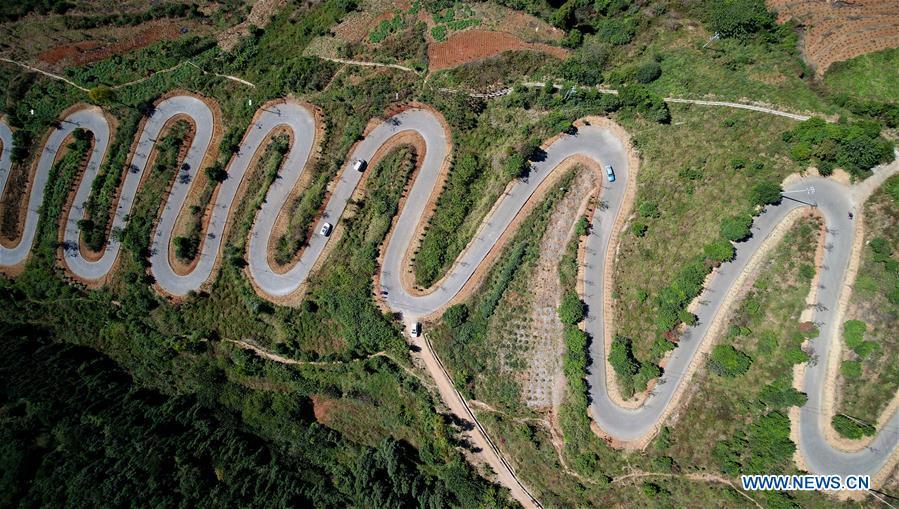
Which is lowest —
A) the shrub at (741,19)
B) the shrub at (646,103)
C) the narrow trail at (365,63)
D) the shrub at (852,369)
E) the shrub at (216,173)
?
the shrub at (852,369)

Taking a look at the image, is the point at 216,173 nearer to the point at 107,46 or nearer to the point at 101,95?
the point at 101,95

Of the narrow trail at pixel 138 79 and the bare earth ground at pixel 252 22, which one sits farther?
the bare earth ground at pixel 252 22

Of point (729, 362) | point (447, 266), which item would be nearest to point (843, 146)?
point (729, 362)

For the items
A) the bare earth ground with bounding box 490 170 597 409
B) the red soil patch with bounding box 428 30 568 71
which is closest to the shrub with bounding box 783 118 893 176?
the bare earth ground with bounding box 490 170 597 409

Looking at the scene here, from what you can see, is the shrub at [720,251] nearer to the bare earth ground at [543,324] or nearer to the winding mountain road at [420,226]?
the winding mountain road at [420,226]

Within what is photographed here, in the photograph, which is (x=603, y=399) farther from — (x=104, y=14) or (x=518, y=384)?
(x=104, y=14)

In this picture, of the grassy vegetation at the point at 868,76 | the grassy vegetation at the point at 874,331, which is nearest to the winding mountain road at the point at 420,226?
the grassy vegetation at the point at 874,331

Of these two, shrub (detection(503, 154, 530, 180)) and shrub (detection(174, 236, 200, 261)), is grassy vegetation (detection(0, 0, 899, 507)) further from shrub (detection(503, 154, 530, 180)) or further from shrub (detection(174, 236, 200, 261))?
shrub (detection(174, 236, 200, 261))

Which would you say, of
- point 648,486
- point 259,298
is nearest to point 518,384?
point 648,486
